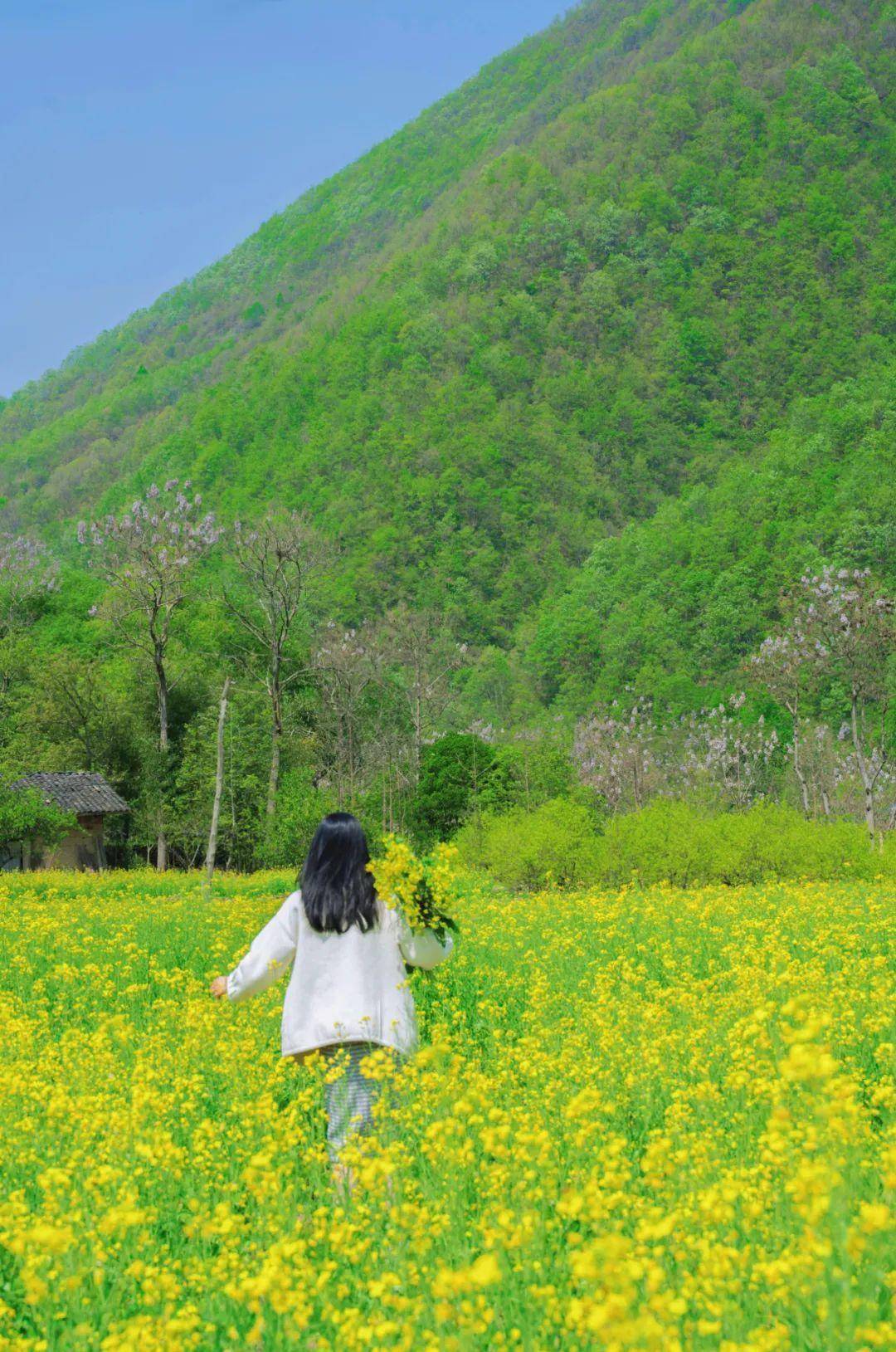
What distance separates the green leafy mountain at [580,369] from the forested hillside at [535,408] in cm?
40

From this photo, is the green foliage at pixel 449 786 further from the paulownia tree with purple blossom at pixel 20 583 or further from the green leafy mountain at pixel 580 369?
the green leafy mountain at pixel 580 369

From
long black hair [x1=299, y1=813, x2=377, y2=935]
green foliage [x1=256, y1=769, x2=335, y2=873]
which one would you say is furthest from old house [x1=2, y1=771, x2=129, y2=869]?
long black hair [x1=299, y1=813, x2=377, y2=935]

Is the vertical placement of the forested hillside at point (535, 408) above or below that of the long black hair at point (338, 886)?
above

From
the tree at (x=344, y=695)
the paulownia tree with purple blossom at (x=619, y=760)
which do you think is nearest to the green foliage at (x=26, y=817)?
the tree at (x=344, y=695)

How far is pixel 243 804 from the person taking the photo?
45.4 meters

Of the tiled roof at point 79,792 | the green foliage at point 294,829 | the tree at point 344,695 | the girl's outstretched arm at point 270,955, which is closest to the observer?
the girl's outstretched arm at point 270,955

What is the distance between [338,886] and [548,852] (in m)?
18.2

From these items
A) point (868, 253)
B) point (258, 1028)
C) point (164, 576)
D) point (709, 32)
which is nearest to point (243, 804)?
point (164, 576)

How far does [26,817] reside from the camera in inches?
1187

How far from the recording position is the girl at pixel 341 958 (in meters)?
5.30

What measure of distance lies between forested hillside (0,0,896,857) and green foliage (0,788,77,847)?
9239 mm

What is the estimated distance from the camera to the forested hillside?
2494 inches

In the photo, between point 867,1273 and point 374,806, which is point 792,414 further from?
point 867,1273

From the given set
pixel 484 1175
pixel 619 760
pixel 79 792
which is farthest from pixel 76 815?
pixel 484 1175
